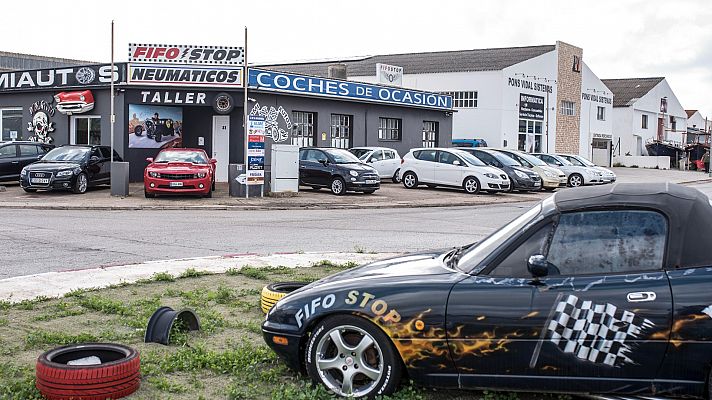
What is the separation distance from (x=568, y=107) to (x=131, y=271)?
50.6 metres

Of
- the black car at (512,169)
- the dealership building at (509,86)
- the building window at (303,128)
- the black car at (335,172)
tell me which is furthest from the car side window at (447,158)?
the dealership building at (509,86)

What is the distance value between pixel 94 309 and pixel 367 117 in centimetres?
2748

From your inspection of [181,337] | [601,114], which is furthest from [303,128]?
[601,114]

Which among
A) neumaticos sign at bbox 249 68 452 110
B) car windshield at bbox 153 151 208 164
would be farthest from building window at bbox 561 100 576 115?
car windshield at bbox 153 151 208 164

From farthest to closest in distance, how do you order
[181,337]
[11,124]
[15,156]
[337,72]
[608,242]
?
[337,72]
[11,124]
[15,156]
[181,337]
[608,242]

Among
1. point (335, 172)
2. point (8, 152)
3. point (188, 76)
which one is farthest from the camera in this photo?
point (188, 76)

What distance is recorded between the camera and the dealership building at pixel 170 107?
28188mm

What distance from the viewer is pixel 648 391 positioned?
4805mm

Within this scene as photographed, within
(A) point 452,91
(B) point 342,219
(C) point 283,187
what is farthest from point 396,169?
(A) point 452,91

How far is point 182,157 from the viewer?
23.8 m

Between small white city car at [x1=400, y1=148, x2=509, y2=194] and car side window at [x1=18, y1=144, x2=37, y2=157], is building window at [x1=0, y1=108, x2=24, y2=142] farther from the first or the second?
small white city car at [x1=400, y1=148, x2=509, y2=194]

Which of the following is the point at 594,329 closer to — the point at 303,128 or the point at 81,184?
the point at 81,184

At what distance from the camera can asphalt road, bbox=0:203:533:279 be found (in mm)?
12117

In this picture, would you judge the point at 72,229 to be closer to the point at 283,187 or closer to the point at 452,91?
the point at 283,187
